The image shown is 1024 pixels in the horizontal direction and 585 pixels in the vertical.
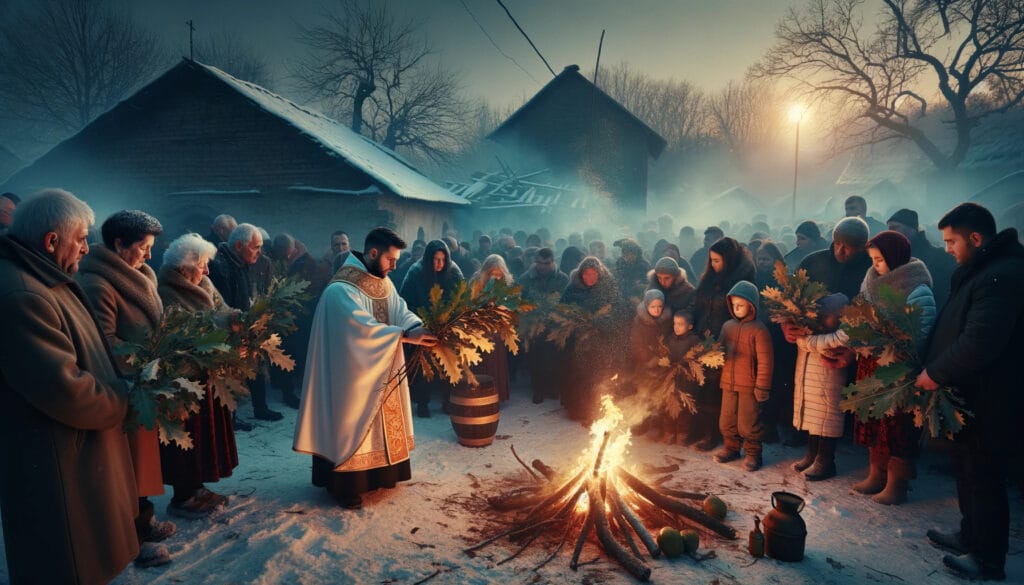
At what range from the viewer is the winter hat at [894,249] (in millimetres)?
5340

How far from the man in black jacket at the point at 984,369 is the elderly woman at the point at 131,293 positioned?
592cm

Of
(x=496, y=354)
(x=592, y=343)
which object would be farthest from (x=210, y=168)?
(x=592, y=343)

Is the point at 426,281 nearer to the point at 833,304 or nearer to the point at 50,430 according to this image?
the point at 833,304

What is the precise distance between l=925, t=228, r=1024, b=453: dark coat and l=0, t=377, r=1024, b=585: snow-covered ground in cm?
124

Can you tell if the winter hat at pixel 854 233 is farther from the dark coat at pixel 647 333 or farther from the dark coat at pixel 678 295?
the dark coat at pixel 647 333

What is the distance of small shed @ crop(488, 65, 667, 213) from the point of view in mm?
28219

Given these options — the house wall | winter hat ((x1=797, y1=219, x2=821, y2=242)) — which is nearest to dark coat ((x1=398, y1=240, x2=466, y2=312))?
winter hat ((x1=797, y1=219, x2=821, y2=242))

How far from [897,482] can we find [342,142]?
17.8 m

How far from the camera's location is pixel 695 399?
23.4 feet

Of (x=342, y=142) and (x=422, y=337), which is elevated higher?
(x=342, y=142)

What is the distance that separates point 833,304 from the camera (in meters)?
5.75

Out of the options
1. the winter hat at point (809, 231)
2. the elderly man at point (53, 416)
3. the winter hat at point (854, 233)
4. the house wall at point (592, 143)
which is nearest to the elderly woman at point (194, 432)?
the elderly man at point (53, 416)

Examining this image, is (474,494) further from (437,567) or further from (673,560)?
(673,560)

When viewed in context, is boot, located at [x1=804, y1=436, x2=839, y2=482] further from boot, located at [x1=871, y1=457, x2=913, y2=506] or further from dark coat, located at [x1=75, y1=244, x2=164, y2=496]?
dark coat, located at [x1=75, y1=244, x2=164, y2=496]
